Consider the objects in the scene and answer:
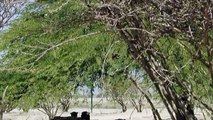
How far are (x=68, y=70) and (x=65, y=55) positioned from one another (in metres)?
0.25

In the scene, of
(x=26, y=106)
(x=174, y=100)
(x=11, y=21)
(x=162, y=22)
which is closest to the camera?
(x=162, y=22)

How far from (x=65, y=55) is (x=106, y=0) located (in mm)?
6288

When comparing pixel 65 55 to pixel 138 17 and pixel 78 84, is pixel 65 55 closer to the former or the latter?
pixel 78 84

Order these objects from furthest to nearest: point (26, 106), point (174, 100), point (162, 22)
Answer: point (26, 106)
point (174, 100)
point (162, 22)

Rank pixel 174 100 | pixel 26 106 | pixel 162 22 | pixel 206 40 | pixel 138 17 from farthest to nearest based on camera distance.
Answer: pixel 26 106 < pixel 174 100 < pixel 138 17 < pixel 162 22 < pixel 206 40

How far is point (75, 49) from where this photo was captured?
9133 millimetres

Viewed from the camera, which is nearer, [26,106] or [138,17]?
[138,17]

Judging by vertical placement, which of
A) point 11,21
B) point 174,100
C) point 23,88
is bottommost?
point 174,100

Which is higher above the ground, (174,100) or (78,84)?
(78,84)

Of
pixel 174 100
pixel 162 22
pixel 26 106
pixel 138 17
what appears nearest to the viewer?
pixel 162 22

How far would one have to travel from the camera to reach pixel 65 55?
30.2 ft

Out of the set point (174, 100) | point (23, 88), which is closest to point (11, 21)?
point (23, 88)

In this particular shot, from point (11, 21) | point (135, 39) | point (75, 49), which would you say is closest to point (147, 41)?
point (135, 39)

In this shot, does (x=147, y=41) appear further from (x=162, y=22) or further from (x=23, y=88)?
(x=23, y=88)
